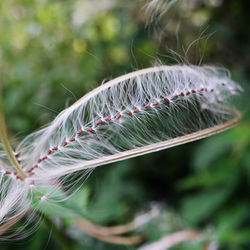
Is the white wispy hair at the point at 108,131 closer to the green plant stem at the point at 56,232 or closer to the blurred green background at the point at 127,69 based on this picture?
the green plant stem at the point at 56,232

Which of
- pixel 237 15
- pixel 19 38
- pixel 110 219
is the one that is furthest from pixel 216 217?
pixel 19 38

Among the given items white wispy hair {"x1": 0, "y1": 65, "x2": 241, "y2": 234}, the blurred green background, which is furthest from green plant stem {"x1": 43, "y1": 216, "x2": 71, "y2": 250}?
the blurred green background

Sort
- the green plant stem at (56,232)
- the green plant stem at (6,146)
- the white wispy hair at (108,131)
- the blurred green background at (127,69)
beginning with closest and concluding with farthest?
the green plant stem at (6,146) → the white wispy hair at (108,131) → the green plant stem at (56,232) → the blurred green background at (127,69)

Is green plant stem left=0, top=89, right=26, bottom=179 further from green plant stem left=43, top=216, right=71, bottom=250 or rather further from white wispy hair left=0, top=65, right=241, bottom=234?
green plant stem left=43, top=216, right=71, bottom=250

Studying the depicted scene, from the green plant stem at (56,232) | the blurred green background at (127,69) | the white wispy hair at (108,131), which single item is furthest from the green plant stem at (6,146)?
the blurred green background at (127,69)

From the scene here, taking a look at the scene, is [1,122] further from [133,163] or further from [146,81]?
[133,163]

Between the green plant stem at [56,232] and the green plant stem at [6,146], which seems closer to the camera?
the green plant stem at [6,146]

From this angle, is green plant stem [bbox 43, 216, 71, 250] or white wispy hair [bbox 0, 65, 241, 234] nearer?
white wispy hair [bbox 0, 65, 241, 234]
